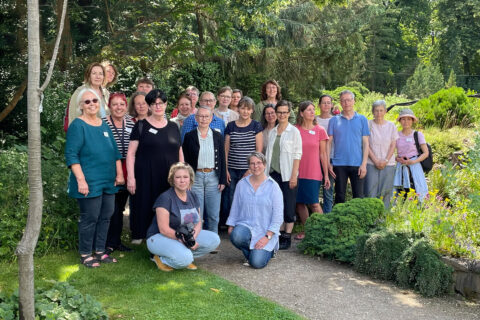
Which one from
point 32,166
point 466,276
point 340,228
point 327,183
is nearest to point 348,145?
point 327,183

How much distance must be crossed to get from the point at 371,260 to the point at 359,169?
1.69 meters

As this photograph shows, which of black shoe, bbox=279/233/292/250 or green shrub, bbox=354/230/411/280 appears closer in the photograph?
green shrub, bbox=354/230/411/280

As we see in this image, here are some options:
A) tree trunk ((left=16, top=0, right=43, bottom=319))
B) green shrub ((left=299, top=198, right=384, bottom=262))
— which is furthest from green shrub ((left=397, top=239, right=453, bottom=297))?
tree trunk ((left=16, top=0, right=43, bottom=319))

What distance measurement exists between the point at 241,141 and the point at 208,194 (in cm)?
76

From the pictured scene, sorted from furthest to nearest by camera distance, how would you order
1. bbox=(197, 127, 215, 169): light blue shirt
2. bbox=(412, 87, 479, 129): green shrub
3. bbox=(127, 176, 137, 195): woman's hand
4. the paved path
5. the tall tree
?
1. bbox=(412, 87, 479, 129): green shrub
2. bbox=(197, 127, 215, 169): light blue shirt
3. bbox=(127, 176, 137, 195): woman's hand
4. the paved path
5. the tall tree

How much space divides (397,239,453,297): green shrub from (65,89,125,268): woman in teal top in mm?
2914

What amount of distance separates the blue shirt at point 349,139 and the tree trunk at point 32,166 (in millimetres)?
4200

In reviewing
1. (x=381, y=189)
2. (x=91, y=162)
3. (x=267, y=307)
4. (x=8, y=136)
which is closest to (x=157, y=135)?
(x=91, y=162)

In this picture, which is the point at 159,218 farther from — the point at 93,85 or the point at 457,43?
the point at 457,43

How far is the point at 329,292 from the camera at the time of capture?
4.64 meters

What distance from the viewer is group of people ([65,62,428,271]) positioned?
193 inches

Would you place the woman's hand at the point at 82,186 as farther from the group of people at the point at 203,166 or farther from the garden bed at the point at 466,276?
the garden bed at the point at 466,276

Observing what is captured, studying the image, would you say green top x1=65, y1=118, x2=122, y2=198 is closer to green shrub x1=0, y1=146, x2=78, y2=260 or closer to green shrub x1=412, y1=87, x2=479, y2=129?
green shrub x1=0, y1=146, x2=78, y2=260

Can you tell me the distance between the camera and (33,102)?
2.96 meters
